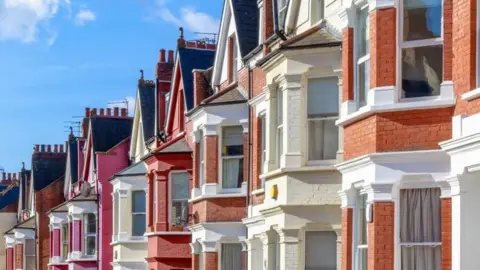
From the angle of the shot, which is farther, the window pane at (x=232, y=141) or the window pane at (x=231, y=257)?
the window pane at (x=231, y=257)

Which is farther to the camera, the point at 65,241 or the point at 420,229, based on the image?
the point at 65,241

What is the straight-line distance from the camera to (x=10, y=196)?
2980 inches

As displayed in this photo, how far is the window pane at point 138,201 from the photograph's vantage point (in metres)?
38.7

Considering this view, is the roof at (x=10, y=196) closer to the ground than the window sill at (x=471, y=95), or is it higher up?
closer to the ground

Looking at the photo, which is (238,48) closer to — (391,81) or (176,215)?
(176,215)

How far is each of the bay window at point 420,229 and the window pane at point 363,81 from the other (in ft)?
5.83

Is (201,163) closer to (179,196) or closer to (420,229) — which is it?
(179,196)

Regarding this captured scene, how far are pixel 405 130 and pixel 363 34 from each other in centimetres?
218

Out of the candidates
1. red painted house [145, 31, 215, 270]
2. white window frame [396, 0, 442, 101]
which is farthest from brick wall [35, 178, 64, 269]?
white window frame [396, 0, 442, 101]

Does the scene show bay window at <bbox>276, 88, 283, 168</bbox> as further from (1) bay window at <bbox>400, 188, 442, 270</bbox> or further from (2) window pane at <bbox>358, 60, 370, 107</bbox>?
(1) bay window at <bbox>400, 188, 442, 270</bbox>

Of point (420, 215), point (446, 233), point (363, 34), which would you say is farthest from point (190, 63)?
point (446, 233)

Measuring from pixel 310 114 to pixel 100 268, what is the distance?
24.5 meters

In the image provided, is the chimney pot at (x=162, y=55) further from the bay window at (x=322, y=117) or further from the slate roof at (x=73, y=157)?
the bay window at (x=322, y=117)

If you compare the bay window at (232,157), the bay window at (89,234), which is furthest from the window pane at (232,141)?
the bay window at (89,234)
